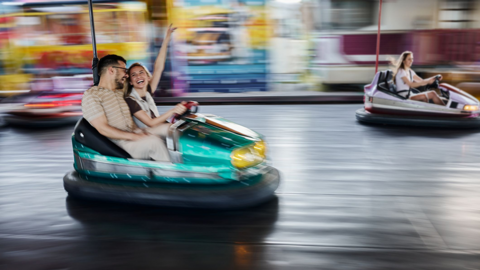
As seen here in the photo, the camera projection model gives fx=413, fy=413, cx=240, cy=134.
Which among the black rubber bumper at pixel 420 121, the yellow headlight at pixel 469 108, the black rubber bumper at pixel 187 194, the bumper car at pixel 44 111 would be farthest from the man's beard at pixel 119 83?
the yellow headlight at pixel 469 108

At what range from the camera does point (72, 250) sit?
4.73 ft

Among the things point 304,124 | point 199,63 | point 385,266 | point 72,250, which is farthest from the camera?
point 199,63

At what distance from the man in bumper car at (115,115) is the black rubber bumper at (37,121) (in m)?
2.15

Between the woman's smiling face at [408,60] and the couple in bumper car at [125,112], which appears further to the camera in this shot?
the woman's smiling face at [408,60]

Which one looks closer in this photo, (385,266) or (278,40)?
(385,266)

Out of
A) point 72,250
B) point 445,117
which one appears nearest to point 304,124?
point 445,117

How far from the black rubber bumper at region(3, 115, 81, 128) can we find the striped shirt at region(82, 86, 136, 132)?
7.02 feet

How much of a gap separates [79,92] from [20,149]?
46.7 inches

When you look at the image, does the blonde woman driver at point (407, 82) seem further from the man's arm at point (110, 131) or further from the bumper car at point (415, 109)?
the man's arm at point (110, 131)

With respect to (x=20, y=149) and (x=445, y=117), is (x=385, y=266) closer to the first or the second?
(x=445, y=117)

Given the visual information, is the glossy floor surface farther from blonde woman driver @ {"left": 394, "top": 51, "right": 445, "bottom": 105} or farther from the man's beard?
blonde woman driver @ {"left": 394, "top": 51, "right": 445, "bottom": 105}

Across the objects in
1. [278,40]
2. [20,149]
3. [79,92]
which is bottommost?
[20,149]

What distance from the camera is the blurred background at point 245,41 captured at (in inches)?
198

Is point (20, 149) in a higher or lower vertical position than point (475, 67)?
lower
